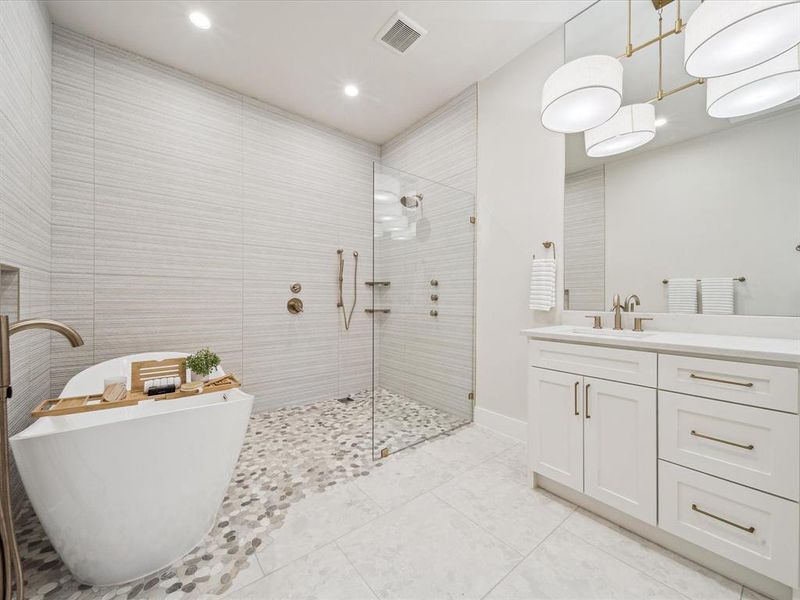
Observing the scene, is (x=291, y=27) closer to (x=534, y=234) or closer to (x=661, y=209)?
(x=534, y=234)

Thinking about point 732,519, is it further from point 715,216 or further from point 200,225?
point 200,225

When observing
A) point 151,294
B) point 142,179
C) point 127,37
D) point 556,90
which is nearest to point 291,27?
point 127,37

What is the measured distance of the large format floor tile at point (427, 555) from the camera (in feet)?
3.87

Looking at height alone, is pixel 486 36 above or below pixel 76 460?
above

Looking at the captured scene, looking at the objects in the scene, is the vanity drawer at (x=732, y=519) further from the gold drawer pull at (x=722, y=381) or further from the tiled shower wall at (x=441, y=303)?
the tiled shower wall at (x=441, y=303)

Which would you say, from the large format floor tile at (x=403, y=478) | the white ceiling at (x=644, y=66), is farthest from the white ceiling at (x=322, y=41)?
the large format floor tile at (x=403, y=478)

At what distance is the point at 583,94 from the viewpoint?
5.41 feet

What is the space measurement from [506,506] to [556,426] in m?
0.48

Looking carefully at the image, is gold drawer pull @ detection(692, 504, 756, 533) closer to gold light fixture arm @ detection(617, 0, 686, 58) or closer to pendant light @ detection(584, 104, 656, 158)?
pendant light @ detection(584, 104, 656, 158)

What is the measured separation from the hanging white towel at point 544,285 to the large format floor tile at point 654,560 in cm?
118

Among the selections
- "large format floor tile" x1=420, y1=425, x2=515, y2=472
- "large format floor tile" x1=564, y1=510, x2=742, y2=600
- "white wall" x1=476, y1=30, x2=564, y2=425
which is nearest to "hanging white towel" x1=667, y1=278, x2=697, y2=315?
"white wall" x1=476, y1=30, x2=564, y2=425

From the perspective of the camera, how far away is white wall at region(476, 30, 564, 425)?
224cm

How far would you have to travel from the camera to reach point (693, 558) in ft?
4.18

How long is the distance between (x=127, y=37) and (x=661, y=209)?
11.8 ft
